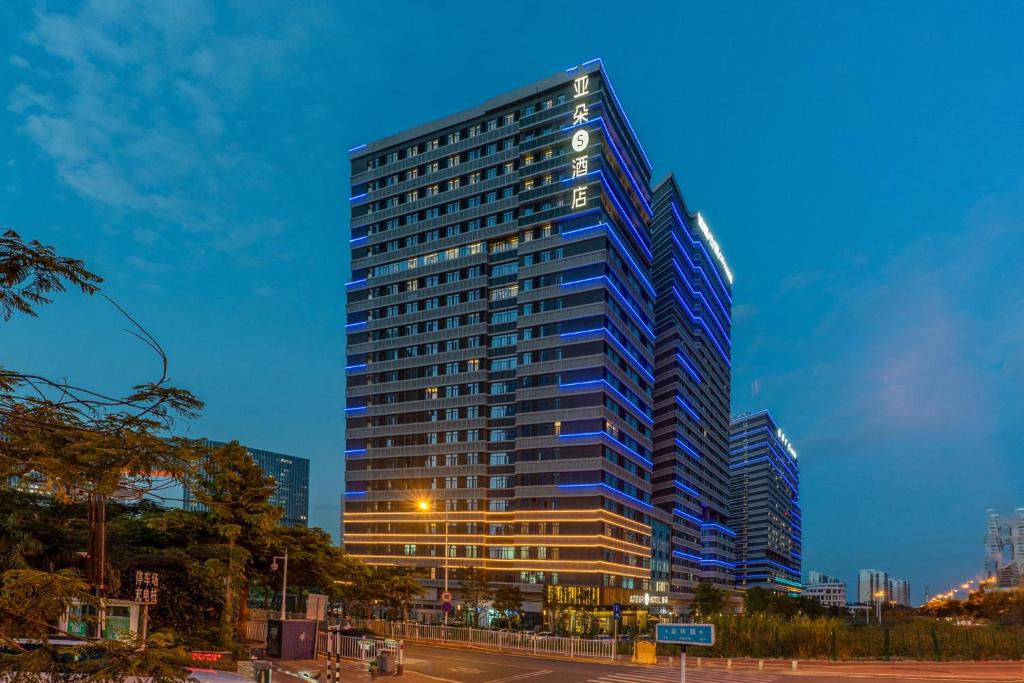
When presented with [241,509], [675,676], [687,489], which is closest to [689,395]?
[687,489]

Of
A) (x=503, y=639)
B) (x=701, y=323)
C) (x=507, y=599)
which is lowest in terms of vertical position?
(x=507, y=599)

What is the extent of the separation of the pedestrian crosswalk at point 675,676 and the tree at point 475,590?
46064 mm

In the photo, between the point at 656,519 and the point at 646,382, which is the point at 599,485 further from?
the point at 656,519

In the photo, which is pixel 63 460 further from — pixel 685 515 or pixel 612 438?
pixel 685 515

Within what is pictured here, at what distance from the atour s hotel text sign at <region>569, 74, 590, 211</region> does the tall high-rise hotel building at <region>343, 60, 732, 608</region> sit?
19 centimetres

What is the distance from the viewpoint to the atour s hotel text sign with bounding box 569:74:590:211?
303 ft

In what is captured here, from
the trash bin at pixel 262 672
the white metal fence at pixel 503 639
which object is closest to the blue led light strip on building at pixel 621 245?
the white metal fence at pixel 503 639

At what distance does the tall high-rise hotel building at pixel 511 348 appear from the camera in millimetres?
88688

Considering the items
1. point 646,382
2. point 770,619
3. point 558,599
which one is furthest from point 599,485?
point 770,619

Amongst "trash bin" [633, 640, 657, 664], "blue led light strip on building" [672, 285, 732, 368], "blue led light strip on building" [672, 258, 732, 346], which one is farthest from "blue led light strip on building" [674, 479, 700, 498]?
"trash bin" [633, 640, 657, 664]

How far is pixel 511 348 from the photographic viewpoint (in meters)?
95.4

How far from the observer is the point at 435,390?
10031cm

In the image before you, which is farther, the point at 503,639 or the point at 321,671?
the point at 503,639

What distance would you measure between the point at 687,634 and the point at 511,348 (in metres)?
78.5
